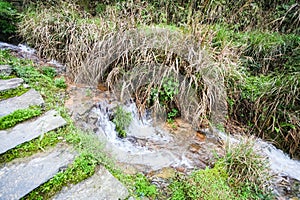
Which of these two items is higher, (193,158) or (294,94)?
(294,94)

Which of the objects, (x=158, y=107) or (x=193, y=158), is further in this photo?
(x=158, y=107)

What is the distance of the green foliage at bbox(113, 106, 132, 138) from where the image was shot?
2348mm

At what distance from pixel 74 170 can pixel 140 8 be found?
2573 mm

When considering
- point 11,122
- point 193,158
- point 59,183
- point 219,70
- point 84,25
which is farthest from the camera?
point 84,25

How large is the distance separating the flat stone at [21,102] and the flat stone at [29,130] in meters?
0.18

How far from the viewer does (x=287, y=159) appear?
2322 mm

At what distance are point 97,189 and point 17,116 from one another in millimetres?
849

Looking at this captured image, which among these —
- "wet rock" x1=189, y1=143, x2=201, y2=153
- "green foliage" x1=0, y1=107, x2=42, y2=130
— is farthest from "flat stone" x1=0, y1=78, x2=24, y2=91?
"wet rock" x1=189, y1=143, x2=201, y2=153

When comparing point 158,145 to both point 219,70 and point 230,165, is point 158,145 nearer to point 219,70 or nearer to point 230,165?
point 230,165

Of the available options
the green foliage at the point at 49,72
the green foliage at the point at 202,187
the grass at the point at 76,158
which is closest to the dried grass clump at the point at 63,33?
the green foliage at the point at 49,72

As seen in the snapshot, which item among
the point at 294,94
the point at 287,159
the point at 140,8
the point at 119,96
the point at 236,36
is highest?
the point at 140,8

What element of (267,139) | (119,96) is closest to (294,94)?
(267,139)

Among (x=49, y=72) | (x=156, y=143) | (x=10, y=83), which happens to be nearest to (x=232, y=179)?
(x=156, y=143)

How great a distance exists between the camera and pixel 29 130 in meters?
1.52
